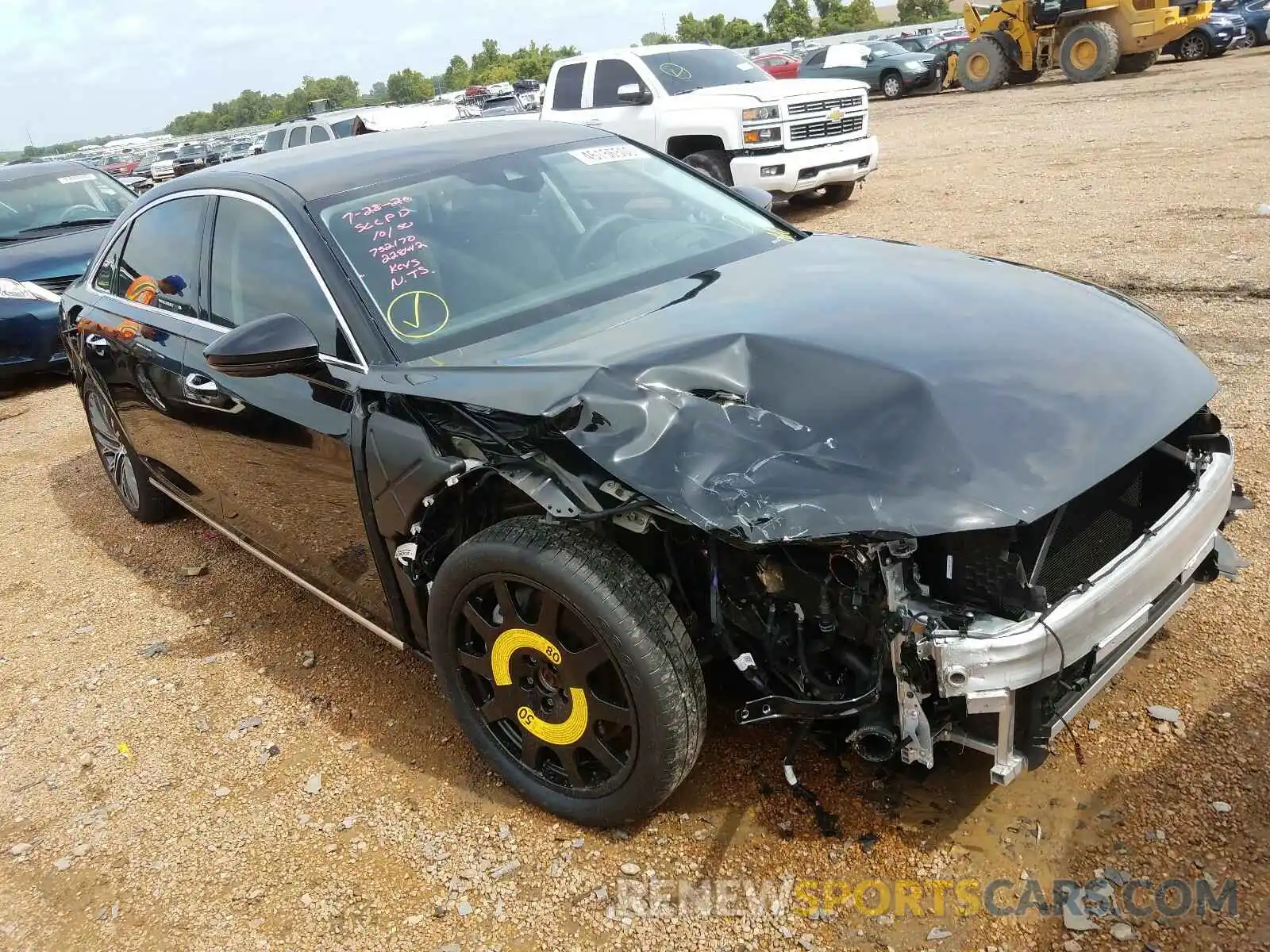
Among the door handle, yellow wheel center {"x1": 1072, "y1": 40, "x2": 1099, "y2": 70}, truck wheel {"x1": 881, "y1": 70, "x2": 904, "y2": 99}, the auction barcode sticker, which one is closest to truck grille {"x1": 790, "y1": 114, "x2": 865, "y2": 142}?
the auction barcode sticker

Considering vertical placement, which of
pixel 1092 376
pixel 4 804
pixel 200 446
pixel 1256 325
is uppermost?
pixel 1092 376

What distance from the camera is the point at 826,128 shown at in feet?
33.1

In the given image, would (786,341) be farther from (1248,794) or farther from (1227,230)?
(1227,230)

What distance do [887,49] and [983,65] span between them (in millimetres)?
5466

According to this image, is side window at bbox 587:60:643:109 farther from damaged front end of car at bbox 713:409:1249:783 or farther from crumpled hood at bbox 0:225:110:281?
damaged front end of car at bbox 713:409:1249:783

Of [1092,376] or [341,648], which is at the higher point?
[1092,376]

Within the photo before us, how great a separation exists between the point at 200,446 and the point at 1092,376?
3.15 metres

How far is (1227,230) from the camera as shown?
24.8 feet

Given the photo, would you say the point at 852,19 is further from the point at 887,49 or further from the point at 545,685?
the point at 545,685

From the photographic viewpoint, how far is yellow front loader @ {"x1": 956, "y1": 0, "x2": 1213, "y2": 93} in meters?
19.4

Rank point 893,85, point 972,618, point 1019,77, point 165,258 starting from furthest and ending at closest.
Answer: point 893,85, point 1019,77, point 165,258, point 972,618

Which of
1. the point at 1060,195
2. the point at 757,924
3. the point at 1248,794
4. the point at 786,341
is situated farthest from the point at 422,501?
the point at 1060,195

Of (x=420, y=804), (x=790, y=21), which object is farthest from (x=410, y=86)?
(x=420, y=804)

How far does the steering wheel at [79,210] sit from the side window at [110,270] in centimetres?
521
